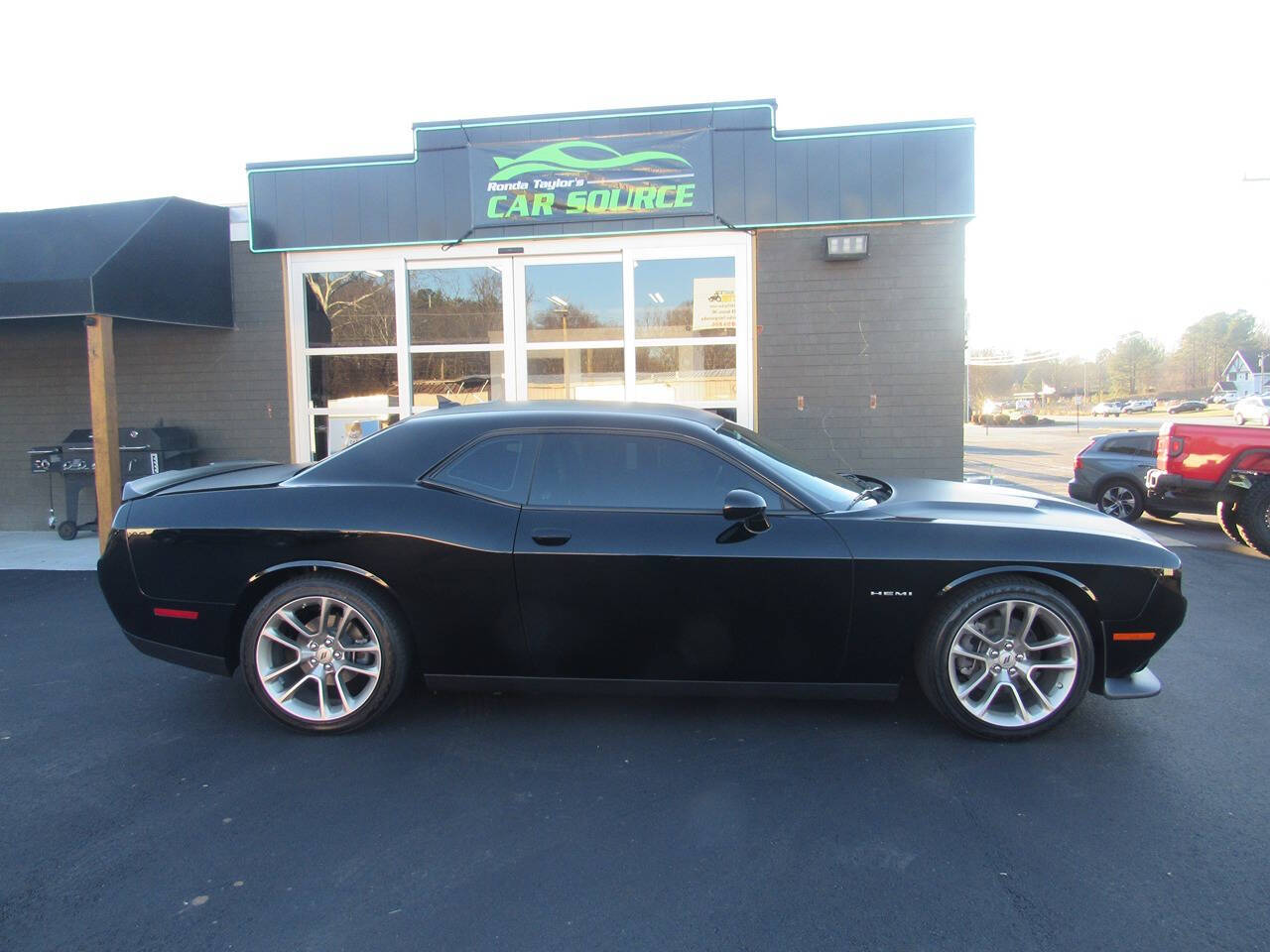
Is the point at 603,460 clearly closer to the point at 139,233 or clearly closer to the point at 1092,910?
the point at 1092,910

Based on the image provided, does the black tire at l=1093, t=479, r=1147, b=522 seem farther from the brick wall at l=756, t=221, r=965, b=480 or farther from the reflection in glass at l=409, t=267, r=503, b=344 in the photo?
the reflection in glass at l=409, t=267, r=503, b=344

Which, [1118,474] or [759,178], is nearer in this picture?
[759,178]

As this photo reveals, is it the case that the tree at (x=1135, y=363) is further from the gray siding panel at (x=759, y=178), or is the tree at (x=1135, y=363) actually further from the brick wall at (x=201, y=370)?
the brick wall at (x=201, y=370)

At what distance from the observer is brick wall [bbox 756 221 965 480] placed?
27.8ft

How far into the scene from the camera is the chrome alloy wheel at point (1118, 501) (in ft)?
36.2

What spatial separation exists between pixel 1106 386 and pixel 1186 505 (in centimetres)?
9195

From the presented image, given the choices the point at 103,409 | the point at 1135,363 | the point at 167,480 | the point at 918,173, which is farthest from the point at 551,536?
the point at 1135,363

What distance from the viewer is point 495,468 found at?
13.1 ft

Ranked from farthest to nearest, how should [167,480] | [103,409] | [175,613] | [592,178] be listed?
[592,178] < [103,409] < [167,480] < [175,613]

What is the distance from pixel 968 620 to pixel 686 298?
601cm

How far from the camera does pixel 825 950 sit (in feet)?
7.86

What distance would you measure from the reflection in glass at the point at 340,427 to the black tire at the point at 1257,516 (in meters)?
9.14

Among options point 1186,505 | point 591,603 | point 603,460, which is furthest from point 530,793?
point 1186,505

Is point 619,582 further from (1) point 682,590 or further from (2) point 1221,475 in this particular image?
(2) point 1221,475
